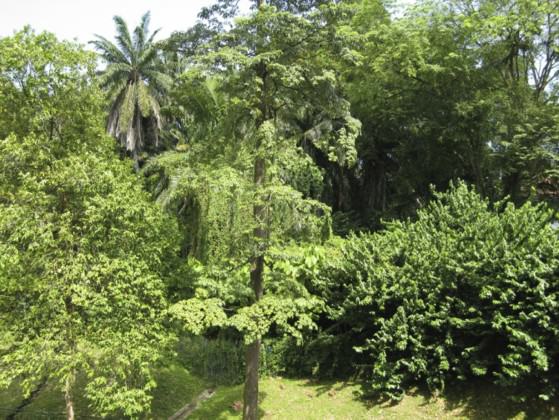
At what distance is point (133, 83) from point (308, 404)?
2140 cm

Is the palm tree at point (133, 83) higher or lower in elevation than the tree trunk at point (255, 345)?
higher

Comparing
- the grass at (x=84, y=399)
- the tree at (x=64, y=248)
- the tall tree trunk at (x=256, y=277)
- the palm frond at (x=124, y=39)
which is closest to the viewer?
the tree at (x=64, y=248)

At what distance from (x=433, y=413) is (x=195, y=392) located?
18.9ft

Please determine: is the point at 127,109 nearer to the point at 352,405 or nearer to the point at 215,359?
the point at 215,359

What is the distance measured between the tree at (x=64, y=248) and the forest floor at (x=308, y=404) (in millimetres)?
2680

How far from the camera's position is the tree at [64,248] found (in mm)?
6746

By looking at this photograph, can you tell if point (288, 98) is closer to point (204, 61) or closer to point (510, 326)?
point (204, 61)

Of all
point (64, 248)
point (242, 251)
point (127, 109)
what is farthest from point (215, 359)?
point (127, 109)

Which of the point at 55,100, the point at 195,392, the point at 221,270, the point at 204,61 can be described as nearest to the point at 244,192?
the point at 221,270

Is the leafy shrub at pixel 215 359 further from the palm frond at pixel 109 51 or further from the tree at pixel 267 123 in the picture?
the palm frond at pixel 109 51

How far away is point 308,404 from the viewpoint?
950cm

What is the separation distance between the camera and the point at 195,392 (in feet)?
35.6

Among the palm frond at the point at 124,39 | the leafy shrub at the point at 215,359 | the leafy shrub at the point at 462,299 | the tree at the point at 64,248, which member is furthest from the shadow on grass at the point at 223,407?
the palm frond at the point at 124,39

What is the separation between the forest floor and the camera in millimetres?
8172
